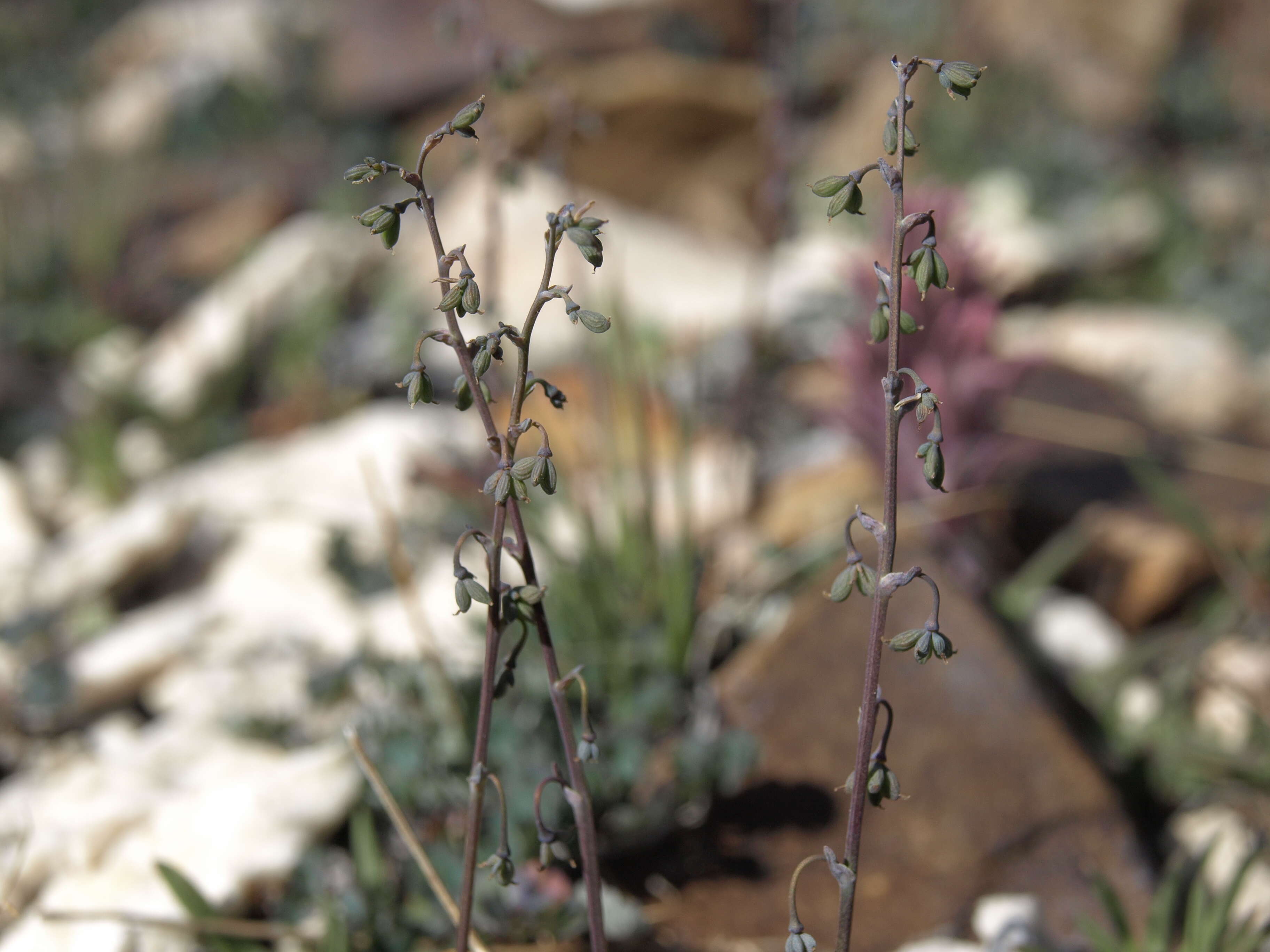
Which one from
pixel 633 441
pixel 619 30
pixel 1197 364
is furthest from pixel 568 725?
pixel 619 30

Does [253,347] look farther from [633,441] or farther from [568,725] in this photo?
[568,725]

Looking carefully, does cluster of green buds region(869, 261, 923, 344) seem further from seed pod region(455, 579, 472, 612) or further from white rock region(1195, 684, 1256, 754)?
white rock region(1195, 684, 1256, 754)

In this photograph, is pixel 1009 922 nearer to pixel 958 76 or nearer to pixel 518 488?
pixel 518 488

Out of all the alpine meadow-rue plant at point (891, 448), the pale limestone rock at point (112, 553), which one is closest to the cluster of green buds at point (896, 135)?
the alpine meadow-rue plant at point (891, 448)

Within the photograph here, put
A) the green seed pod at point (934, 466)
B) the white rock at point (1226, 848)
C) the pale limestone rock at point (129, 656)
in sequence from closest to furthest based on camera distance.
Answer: the green seed pod at point (934, 466) → the white rock at point (1226, 848) → the pale limestone rock at point (129, 656)

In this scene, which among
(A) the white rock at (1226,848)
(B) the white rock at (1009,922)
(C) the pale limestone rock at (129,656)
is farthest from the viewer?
(C) the pale limestone rock at (129,656)

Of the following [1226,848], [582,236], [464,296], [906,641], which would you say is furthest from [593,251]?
[1226,848]

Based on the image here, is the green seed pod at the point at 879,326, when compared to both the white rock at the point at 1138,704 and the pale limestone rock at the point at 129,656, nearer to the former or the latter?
the white rock at the point at 1138,704

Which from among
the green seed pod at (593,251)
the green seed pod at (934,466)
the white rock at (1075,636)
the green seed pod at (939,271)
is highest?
the green seed pod at (593,251)
